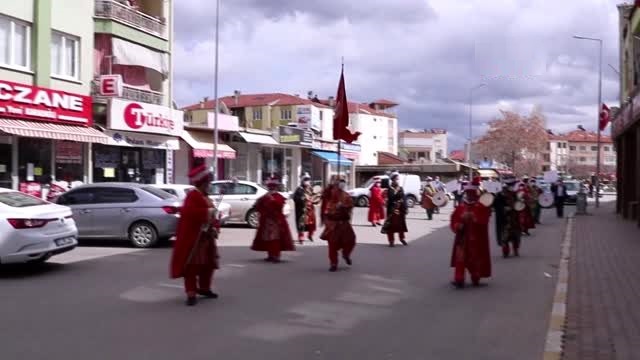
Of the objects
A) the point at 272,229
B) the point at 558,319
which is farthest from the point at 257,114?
the point at 558,319

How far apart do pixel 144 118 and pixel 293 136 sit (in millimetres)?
16508

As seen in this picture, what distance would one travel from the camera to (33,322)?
7898 millimetres

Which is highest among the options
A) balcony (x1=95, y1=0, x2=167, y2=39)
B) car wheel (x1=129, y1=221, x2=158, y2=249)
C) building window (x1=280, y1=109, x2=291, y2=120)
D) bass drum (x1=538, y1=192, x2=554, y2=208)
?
building window (x1=280, y1=109, x2=291, y2=120)

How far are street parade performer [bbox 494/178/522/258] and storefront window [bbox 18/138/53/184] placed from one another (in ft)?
46.4

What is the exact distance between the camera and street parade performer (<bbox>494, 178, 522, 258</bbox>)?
48.7 feet

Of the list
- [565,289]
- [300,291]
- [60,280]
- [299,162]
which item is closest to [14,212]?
[60,280]

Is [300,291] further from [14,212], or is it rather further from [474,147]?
[474,147]

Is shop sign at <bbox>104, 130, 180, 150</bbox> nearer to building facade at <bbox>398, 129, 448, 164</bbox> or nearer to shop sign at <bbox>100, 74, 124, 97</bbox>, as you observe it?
shop sign at <bbox>100, 74, 124, 97</bbox>

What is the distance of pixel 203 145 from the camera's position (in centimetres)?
3338

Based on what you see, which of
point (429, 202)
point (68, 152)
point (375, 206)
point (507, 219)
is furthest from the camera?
point (429, 202)

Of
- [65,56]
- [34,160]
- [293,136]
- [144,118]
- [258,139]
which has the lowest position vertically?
[34,160]

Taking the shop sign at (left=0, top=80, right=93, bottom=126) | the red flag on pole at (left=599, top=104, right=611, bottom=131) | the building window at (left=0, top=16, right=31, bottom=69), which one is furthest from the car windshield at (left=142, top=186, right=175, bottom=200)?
the red flag on pole at (left=599, top=104, right=611, bottom=131)

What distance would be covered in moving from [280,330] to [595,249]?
37.1ft

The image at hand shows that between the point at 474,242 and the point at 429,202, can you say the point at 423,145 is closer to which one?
the point at 429,202
